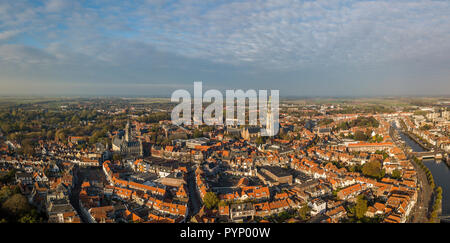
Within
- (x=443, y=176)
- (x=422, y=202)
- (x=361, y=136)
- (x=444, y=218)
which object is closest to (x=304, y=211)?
(x=444, y=218)

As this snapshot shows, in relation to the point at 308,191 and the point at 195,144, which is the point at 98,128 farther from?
Answer: the point at 308,191

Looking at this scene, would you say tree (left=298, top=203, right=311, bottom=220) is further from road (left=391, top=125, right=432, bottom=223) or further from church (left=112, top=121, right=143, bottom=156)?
church (left=112, top=121, right=143, bottom=156)

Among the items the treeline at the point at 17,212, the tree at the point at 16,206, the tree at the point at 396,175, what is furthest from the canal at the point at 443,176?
the tree at the point at 16,206

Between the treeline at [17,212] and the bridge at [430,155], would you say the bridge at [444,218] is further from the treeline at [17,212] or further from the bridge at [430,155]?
the treeline at [17,212]

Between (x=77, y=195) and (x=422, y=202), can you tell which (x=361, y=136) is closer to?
(x=422, y=202)

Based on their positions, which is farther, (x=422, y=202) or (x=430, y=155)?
(x=430, y=155)
